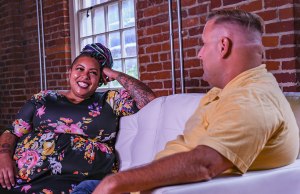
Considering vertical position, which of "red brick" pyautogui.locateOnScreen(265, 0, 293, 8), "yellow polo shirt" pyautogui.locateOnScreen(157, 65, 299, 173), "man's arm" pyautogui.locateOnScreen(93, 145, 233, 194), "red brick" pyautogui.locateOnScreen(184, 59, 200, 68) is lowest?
"man's arm" pyautogui.locateOnScreen(93, 145, 233, 194)

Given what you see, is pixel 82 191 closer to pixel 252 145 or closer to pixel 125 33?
pixel 252 145

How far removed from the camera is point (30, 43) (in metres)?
4.99

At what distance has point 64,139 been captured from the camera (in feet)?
8.19

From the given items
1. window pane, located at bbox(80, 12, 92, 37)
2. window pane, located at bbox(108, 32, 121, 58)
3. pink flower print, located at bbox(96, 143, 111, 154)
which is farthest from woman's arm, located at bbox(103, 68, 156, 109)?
window pane, located at bbox(80, 12, 92, 37)

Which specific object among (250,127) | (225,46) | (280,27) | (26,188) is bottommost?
(26,188)

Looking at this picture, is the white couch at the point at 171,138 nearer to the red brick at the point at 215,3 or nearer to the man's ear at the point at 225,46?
the man's ear at the point at 225,46

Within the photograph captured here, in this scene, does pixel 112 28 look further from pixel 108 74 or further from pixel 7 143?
pixel 7 143

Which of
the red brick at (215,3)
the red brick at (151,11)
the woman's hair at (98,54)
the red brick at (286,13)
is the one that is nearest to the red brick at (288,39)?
the red brick at (286,13)

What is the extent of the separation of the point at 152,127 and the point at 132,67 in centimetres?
161

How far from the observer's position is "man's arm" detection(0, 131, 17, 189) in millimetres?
2473

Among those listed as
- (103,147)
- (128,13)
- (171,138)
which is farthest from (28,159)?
(128,13)

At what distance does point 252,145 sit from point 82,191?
98 centimetres

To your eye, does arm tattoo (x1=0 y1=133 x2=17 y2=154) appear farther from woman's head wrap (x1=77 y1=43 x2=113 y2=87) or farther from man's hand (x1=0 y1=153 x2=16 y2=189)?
woman's head wrap (x1=77 y1=43 x2=113 y2=87)

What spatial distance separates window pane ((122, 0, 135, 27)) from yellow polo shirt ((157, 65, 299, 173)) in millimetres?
2356
